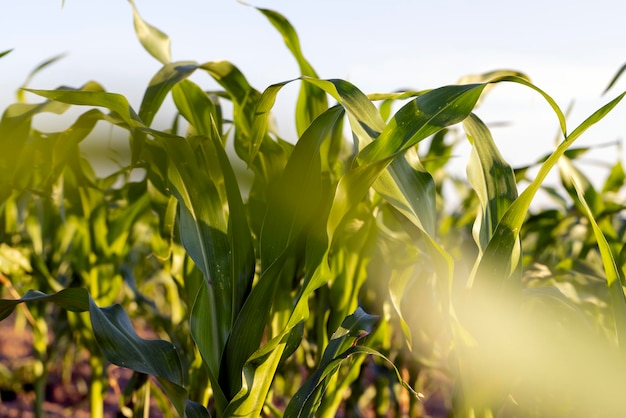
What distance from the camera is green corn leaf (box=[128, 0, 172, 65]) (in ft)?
3.13

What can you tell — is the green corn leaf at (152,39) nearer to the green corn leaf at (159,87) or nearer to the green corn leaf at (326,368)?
the green corn leaf at (159,87)

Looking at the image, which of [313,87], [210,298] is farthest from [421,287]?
[210,298]

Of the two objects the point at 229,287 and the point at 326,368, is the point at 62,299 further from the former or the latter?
the point at 326,368

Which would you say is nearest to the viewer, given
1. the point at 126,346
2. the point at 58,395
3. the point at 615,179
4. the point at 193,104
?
the point at 126,346

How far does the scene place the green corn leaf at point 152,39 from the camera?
953 mm

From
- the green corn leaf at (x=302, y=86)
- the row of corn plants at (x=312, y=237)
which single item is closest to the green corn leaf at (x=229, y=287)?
the row of corn plants at (x=312, y=237)

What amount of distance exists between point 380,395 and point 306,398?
108cm

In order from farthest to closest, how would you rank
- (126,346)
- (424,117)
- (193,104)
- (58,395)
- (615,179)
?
(58,395), (615,179), (193,104), (126,346), (424,117)

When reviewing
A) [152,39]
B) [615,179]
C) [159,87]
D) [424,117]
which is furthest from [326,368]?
[615,179]

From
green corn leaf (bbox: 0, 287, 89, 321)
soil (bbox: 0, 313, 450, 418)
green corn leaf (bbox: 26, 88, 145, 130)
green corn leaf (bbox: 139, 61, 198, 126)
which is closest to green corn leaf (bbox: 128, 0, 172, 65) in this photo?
green corn leaf (bbox: 139, 61, 198, 126)

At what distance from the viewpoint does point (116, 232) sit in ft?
4.32

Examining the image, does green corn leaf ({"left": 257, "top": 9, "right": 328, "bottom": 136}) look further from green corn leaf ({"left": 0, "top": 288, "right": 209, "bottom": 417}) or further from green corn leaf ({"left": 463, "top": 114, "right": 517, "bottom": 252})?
green corn leaf ({"left": 0, "top": 288, "right": 209, "bottom": 417})

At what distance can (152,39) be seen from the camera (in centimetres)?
97

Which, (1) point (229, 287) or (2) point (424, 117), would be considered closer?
(2) point (424, 117)
